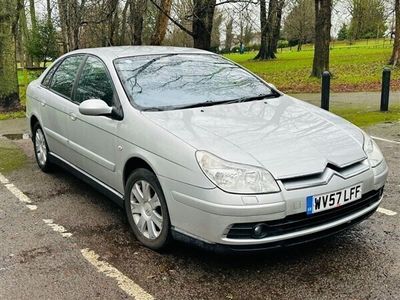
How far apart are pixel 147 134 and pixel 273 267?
4.46ft

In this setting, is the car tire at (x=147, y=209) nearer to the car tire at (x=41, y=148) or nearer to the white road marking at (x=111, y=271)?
the white road marking at (x=111, y=271)

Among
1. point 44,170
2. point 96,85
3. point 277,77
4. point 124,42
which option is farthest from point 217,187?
point 124,42

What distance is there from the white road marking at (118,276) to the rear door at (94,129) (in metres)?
0.69

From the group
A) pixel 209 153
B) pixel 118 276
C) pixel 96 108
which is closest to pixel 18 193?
pixel 96 108

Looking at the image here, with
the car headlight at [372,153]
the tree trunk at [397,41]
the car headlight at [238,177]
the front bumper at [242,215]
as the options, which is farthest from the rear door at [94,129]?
the tree trunk at [397,41]

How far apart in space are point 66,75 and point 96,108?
5.30 ft

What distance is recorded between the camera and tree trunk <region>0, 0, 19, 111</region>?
11195 mm

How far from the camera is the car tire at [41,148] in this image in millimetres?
5918

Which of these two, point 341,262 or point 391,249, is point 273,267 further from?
point 391,249

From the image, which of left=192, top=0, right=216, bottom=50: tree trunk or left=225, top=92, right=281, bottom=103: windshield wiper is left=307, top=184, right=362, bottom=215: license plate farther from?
left=192, top=0, right=216, bottom=50: tree trunk

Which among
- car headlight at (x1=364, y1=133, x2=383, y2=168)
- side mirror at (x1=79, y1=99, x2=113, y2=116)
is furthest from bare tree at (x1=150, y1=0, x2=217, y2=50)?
car headlight at (x1=364, y1=133, x2=383, y2=168)

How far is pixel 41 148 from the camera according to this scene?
6.10 m

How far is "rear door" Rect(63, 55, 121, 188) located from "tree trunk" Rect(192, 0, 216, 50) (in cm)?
1151

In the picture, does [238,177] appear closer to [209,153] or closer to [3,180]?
[209,153]
